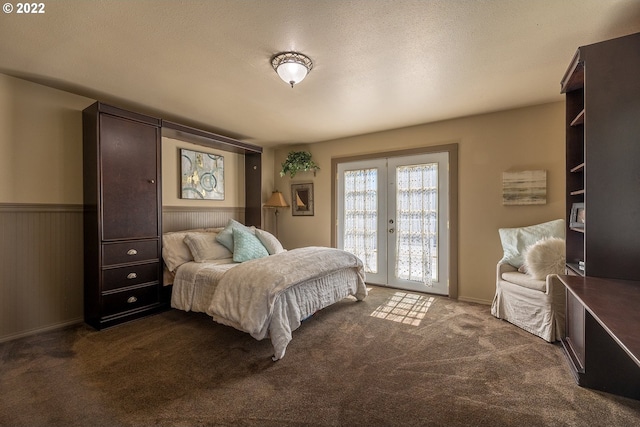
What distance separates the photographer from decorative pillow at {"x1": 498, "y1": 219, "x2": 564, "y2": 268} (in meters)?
3.01

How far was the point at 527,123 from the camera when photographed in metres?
3.35

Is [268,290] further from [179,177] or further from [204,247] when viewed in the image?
[179,177]

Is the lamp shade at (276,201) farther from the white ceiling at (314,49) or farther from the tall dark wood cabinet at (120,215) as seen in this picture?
the tall dark wood cabinet at (120,215)

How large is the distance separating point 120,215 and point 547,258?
13.8ft

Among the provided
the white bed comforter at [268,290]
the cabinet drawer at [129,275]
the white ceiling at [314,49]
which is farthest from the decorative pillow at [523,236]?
the cabinet drawer at [129,275]

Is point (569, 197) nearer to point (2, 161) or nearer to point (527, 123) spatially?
point (527, 123)

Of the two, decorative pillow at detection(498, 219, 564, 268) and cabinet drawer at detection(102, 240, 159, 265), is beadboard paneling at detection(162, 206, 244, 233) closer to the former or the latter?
cabinet drawer at detection(102, 240, 159, 265)

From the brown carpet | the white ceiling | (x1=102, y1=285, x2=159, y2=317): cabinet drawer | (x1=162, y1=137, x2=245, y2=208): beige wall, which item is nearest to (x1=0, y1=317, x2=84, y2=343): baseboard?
the brown carpet

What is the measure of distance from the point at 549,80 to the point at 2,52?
15.2ft

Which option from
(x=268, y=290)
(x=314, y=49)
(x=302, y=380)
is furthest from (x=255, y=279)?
(x=314, y=49)

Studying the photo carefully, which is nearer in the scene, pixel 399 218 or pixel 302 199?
pixel 399 218

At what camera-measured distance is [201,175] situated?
418 centimetres

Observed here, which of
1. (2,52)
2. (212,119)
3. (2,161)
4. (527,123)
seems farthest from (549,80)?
(2,161)

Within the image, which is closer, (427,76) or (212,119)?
(427,76)
